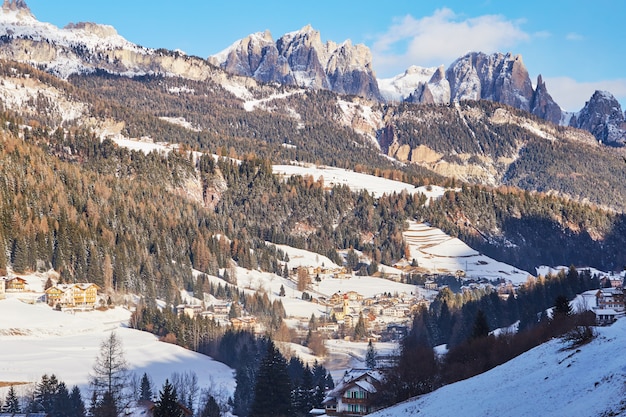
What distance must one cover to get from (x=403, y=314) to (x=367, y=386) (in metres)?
88.2

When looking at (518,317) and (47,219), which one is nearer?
(518,317)

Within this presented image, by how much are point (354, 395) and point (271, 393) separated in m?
9.61

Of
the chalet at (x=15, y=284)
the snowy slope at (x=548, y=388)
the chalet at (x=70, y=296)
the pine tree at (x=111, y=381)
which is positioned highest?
the snowy slope at (x=548, y=388)

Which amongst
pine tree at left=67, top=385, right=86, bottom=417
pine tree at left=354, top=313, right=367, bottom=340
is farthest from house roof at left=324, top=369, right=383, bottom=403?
pine tree at left=354, top=313, right=367, bottom=340

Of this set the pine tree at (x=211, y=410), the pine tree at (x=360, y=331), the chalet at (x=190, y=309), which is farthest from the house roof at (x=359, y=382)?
the chalet at (x=190, y=309)

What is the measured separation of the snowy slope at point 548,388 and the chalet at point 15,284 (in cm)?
9821

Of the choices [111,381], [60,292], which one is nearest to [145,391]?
[111,381]

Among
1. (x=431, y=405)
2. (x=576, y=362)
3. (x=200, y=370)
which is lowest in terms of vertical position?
(x=200, y=370)

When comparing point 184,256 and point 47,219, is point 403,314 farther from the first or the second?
point 47,219

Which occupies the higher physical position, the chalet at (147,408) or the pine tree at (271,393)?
the pine tree at (271,393)

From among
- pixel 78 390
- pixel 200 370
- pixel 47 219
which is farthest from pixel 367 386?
pixel 47 219

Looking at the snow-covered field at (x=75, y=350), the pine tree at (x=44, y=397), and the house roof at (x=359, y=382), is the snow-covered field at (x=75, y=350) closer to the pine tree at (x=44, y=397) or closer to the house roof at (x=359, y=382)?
the pine tree at (x=44, y=397)

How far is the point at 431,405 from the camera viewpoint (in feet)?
141

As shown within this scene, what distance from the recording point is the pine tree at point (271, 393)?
2670 inches
